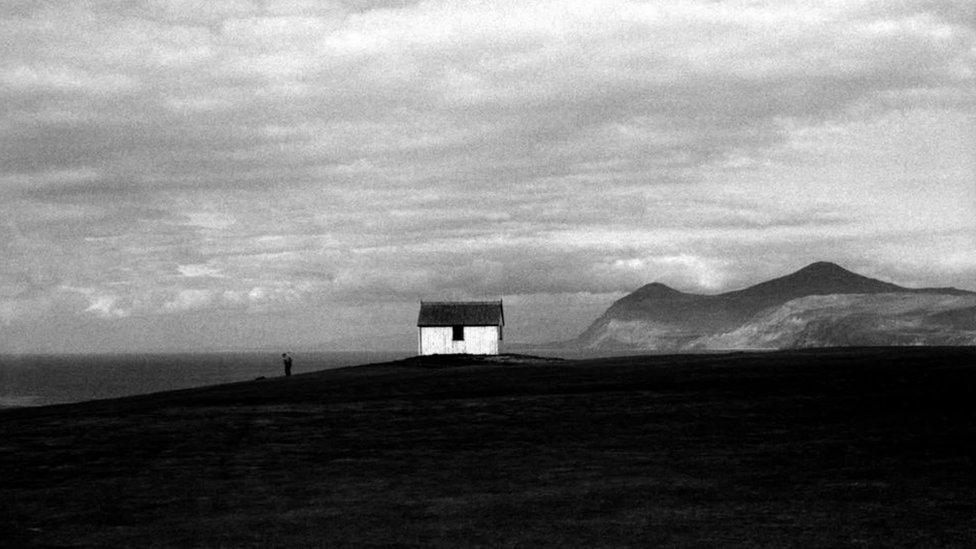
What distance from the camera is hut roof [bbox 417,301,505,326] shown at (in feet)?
310

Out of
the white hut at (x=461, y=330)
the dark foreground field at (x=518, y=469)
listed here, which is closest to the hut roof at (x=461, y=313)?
the white hut at (x=461, y=330)

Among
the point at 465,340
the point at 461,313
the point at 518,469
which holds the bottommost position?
the point at 518,469

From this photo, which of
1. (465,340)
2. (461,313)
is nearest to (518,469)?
(465,340)

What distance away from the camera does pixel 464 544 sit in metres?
13.3

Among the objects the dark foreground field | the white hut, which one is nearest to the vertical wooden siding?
the white hut

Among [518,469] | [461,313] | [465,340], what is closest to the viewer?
[518,469]

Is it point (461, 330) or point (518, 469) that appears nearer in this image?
point (518, 469)

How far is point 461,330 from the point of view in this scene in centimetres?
9488

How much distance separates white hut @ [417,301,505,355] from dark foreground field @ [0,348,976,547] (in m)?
53.2

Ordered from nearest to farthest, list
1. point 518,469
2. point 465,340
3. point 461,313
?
point 518,469 < point 465,340 < point 461,313

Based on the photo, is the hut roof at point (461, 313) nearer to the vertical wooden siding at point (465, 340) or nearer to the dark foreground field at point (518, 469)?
the vertical wooden siding at point (465, 340)

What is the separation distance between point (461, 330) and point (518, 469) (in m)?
74.5

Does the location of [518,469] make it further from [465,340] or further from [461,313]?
[461,313]

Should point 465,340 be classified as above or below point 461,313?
below
